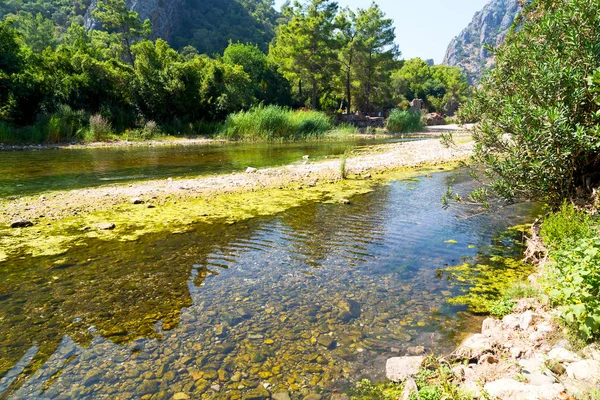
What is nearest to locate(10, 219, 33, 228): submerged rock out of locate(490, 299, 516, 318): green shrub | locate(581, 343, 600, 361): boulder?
locate(490, 299, 516, 318): green shrub

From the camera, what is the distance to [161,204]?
30.5 feet

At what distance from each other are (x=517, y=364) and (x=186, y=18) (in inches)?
4679

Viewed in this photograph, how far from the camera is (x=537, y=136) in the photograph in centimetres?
500

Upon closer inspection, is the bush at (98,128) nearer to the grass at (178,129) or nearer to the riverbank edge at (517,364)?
the grass at (178,129)

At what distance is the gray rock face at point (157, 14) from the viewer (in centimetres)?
8712

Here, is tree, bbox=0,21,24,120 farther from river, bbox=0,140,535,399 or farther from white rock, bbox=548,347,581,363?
white rock, bbox=548,347,581,363

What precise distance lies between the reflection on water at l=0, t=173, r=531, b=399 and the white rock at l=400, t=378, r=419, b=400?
39 cm

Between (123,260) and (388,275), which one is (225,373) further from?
(123,260)

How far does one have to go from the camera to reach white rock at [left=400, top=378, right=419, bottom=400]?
108 inches

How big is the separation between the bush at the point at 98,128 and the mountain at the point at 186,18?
67183 millimetres

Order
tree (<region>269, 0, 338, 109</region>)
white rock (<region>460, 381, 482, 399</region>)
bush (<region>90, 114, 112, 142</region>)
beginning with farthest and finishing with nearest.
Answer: tree (<region>269, 0, 338, 109</region>)
bush (<region>90, 114, 112, 142</region>)
white rock (<region>460, 381, 482, 399</region>)

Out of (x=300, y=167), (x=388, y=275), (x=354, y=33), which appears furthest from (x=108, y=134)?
(x=354, y=33)

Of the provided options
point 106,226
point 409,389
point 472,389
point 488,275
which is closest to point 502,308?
point 488,275

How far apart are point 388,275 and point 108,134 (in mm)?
27896
